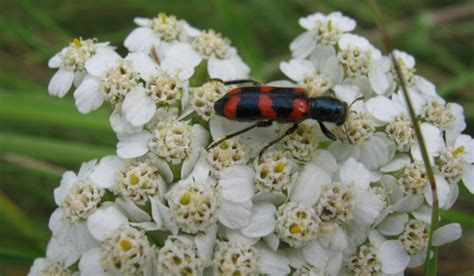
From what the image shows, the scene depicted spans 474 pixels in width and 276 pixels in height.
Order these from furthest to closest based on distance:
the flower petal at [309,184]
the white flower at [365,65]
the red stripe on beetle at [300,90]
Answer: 1. the white flower at [365,65]
2. the red stripe on beetle at [300,90]
3. the flower petal at [309,184]

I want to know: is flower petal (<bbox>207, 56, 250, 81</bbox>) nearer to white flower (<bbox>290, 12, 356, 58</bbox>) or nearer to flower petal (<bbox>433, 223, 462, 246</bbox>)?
white flower (<bbox>290, 12, 356, 58</bbox>)

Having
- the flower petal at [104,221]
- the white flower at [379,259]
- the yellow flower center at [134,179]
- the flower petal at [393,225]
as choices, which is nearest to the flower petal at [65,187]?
the flower petal at [104,221]

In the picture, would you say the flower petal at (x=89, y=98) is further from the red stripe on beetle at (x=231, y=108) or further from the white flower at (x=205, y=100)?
the red stripe on beetle at (x=231, y=108)

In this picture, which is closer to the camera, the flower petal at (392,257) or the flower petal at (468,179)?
the flower petal at (392,257)

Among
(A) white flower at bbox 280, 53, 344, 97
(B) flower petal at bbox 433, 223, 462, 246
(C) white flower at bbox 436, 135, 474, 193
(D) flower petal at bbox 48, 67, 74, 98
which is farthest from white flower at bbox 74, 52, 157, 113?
(B) flower petal at bbox 433, 223, 462, 246

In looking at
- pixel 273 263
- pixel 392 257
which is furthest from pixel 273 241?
pixel 392 257

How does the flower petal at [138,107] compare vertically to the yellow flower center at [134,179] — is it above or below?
above

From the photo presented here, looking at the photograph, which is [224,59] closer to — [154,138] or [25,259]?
[154,138]
